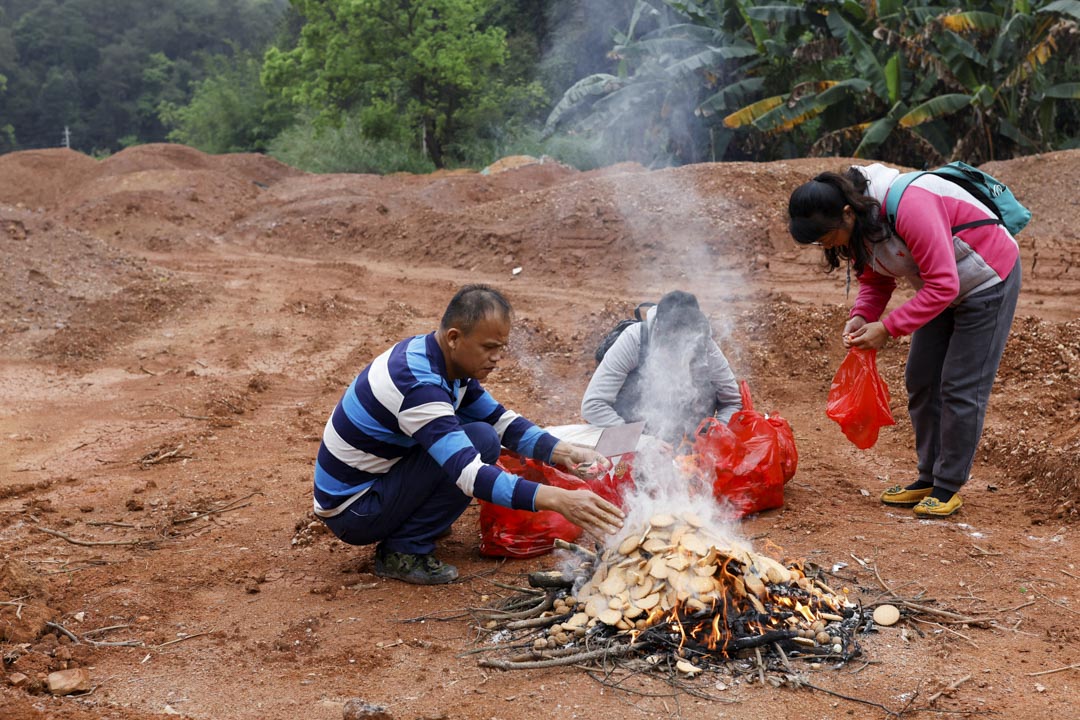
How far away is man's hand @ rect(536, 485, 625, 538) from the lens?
3209 mm

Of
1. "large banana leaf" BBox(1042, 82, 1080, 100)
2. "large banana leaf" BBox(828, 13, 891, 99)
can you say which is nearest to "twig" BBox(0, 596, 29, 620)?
"large banana leaf" BBox(828, 13, 891, 99)

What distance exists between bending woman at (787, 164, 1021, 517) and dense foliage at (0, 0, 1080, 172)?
12615mm

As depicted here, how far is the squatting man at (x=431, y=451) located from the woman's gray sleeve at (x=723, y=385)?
1.27 metres

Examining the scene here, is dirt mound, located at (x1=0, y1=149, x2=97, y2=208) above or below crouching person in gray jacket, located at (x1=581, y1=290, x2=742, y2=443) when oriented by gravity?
below

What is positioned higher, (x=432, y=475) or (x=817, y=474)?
(x=432, y=475)

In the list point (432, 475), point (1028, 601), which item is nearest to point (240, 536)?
point (432, 475)

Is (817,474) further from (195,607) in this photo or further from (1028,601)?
(195,607)

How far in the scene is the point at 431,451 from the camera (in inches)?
136

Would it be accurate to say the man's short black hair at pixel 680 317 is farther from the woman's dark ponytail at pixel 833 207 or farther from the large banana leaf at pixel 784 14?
the large banana leaf at pixel 784 14

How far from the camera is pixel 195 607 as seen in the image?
3.89 metres

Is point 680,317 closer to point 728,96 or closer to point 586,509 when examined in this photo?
point 586,509

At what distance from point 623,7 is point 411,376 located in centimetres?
2242

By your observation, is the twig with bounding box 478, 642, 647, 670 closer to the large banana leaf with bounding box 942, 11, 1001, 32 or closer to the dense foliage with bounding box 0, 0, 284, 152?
the large banana leaf with bounding box 942, 11, 1001, 32

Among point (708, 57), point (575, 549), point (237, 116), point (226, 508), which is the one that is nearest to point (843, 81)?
point (708, 57)
